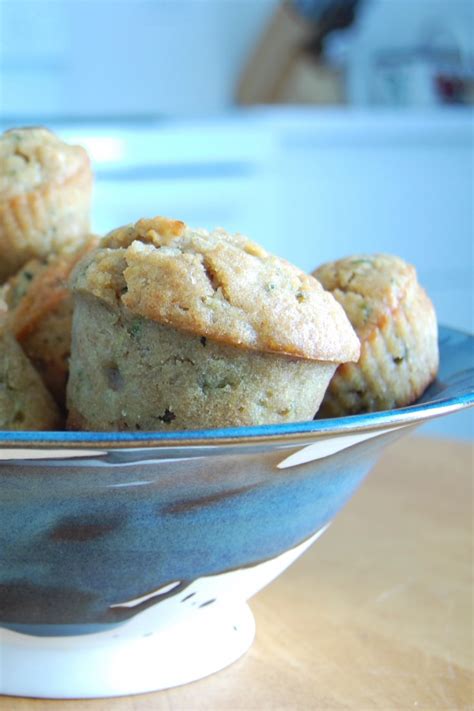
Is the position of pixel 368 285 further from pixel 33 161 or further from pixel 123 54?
pixel 123 54

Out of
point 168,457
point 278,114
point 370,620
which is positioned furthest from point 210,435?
point 278,114

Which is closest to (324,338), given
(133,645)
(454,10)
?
(133,645)

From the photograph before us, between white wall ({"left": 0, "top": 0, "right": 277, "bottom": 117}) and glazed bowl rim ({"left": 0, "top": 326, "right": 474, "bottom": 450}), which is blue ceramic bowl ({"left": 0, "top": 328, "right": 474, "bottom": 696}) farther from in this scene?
white wall ({"left": 0, "top": 0, "right": 277, "bottom": 117})

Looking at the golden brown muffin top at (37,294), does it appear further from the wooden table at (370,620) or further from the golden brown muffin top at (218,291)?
the wooden table at (370,620)

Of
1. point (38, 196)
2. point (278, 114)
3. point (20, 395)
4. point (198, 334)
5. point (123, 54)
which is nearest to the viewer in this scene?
point (198, 334)

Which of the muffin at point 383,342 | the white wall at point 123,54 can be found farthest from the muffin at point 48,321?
the white wall at point 123,54
